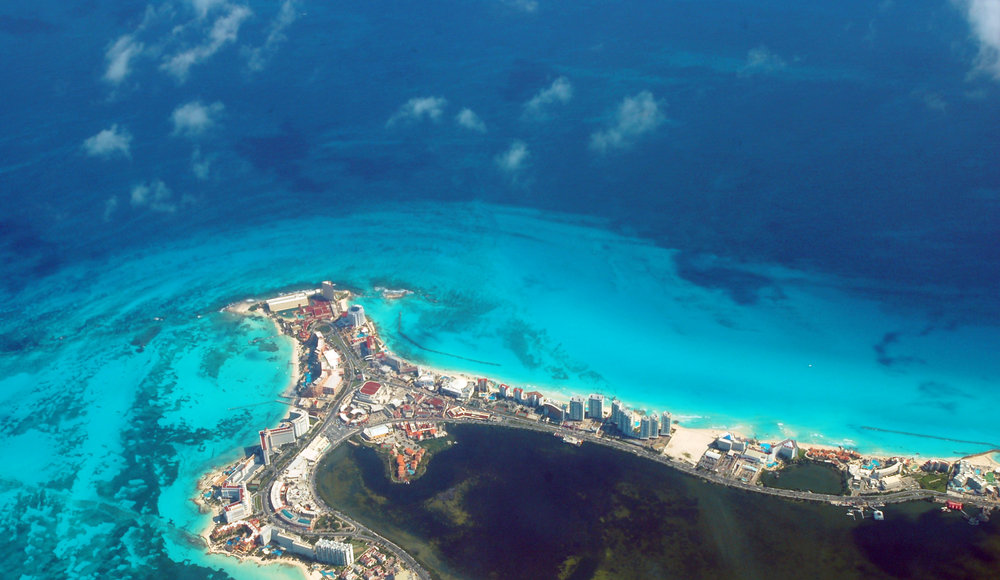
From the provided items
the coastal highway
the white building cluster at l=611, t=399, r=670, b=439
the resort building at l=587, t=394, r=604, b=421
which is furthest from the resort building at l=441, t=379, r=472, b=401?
the white building cluster at l=611, t=399, r=670, b=439

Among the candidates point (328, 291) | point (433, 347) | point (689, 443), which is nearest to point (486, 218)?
point (328, 291)

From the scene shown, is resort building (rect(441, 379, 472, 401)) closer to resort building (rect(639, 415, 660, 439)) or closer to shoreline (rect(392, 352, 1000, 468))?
shoreline (rect(392, 352, 1000, 468))

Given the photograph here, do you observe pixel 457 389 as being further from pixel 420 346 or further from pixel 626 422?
pixel 626 422

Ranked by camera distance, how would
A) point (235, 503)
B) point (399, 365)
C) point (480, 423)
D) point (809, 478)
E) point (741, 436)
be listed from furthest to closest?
point (399, 365), point (480, 423), point (741, 436), point (809, 478), point (235, 503)

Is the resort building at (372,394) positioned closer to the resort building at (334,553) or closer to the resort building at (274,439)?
the resort building at (274,439)

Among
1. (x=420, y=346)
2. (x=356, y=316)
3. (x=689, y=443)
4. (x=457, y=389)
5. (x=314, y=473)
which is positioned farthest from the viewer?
(x=356, y=316)

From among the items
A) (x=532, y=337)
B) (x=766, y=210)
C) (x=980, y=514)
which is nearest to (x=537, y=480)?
(x=532, y=337)
